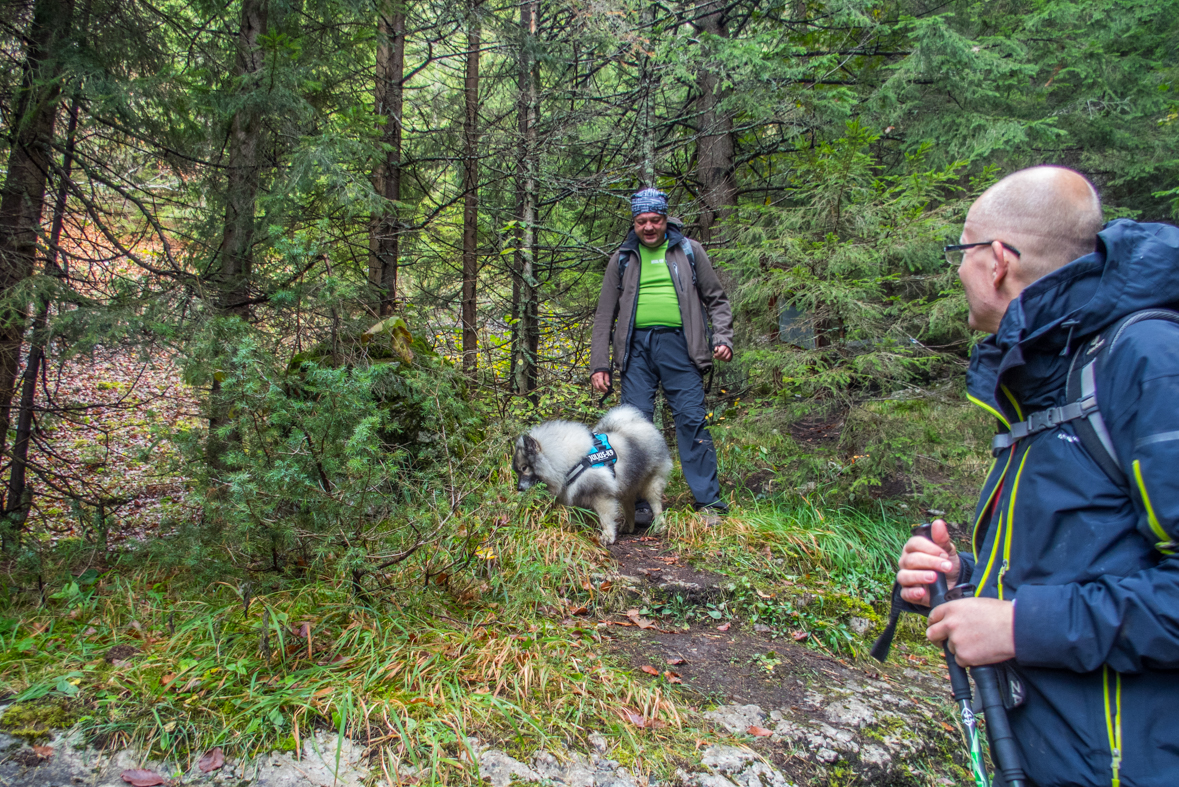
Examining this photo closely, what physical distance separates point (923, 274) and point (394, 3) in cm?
565

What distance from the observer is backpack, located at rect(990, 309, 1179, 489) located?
3.91ft

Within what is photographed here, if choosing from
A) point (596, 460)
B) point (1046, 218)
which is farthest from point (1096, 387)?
point (596, 460)

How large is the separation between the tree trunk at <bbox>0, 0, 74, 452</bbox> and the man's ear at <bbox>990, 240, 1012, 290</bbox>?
5375mm

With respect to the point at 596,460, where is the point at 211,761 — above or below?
below

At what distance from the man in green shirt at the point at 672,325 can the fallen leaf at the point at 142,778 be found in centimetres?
410

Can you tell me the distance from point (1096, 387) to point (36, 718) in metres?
3.81

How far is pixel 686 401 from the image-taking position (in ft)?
18.4

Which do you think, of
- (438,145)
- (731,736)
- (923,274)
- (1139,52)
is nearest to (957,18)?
(1139,52)

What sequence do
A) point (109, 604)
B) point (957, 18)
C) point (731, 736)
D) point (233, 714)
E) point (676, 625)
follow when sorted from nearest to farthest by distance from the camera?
point (233, 714) < point (731, 736) < point (109, 604) < point (676, 625) < point (957, 18)

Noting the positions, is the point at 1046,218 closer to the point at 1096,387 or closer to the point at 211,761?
the point at 1096,387

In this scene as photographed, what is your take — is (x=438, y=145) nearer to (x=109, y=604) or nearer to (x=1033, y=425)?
(x=109, y=604)

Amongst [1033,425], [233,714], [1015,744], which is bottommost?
[233,714]

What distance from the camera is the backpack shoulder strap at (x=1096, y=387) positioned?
1.19 metres

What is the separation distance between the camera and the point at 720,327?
18.3ft
